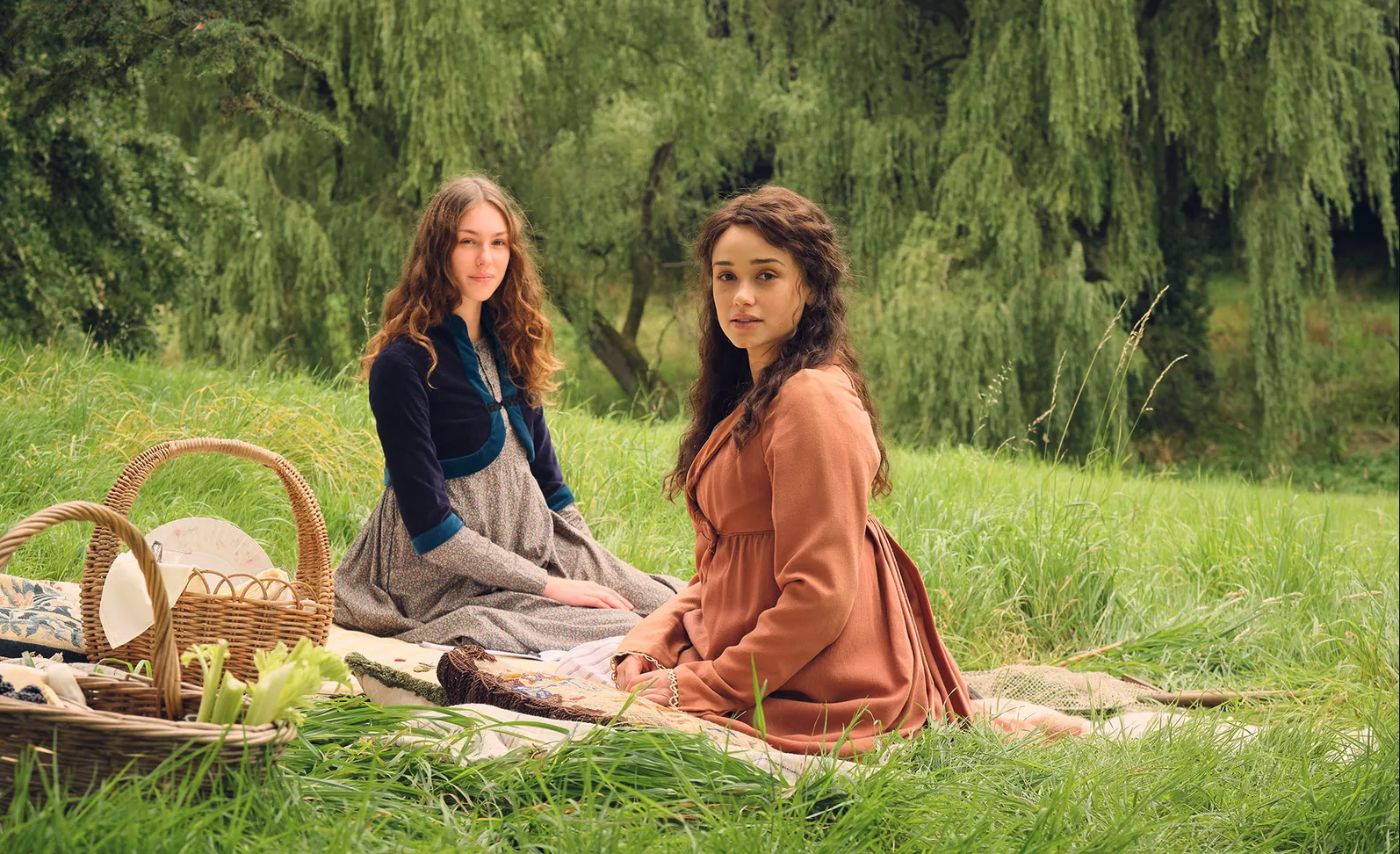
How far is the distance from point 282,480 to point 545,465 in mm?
1179

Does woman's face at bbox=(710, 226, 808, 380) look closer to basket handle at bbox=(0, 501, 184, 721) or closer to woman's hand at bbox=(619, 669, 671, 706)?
woman's hand at bbox=(619, 669, 671, 706)

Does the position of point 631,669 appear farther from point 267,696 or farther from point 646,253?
point 646,253

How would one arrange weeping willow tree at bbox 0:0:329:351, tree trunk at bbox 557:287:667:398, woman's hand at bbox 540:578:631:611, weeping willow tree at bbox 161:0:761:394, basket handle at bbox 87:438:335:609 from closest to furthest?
basket handle at bbox 87:438:335:609
woman's hand at bbox 540:578:631:611
weeping willow tree at bbox 0:0:329:351
weeping willow tree at bbox 161:0:761:394
tree trunk at bbox 557:287:667:398

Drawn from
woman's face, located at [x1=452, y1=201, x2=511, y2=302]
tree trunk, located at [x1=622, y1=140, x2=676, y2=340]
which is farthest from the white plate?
tree trunk, located at [x1=622, y1=140, x2=676, y2=340]

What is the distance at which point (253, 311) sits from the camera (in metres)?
9.51

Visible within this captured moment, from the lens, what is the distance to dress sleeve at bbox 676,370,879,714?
7.39 feet

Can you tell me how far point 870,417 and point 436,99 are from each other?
25.3 feet

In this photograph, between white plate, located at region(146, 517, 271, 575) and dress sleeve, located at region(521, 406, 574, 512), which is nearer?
white plate, located at region(146, 517, 271, 575)

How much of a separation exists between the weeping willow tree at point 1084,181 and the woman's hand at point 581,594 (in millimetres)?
5894

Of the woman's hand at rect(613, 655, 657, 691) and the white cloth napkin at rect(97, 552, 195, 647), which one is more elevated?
the white cloth napkin at rect(97, 552, 195, 647)

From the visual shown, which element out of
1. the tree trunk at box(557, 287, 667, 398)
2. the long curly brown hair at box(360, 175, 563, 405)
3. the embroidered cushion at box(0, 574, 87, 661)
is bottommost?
the tree trunk at box(557, 287, 667, 398)

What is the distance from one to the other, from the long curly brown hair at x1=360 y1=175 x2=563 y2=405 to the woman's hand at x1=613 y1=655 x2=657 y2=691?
1200 mm

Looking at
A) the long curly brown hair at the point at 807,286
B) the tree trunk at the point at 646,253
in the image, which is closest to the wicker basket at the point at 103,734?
the long curly brown hair at the point at 807,286

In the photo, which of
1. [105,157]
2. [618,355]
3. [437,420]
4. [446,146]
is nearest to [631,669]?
[437,420]
